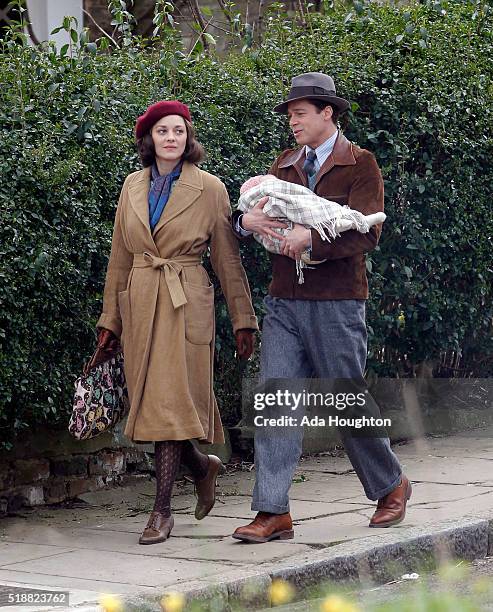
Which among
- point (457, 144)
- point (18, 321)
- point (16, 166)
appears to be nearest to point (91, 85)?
point (16, 166)

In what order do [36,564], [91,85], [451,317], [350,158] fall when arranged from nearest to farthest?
[36,564] → [350,158] → [91,85] → [451,317]

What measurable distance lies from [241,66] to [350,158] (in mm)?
2229

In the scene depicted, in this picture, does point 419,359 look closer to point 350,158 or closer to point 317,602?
point 350,158

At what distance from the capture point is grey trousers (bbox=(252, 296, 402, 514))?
584cm

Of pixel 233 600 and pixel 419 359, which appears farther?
pixel 419 359

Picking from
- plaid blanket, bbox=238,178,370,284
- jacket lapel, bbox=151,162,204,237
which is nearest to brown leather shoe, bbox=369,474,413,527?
plaid blanket, bbox=238,178,370,284

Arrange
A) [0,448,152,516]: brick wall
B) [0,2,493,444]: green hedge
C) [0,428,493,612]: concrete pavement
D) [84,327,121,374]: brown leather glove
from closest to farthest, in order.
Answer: [0,428,493,612]: concrete pavement < [84,327,121,374]: brown leather glove < [0,2,493,444]: green hedge < [0,448,152,516]: brick wall

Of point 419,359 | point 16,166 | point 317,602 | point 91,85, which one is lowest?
point 317,602

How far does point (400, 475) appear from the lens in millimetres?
6070

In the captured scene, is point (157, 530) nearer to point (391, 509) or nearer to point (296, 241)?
point (391, 509)

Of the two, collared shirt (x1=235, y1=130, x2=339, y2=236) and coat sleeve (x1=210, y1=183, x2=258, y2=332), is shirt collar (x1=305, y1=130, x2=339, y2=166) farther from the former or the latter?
coat sleeve (x1=210, y1=183, x2=258, y2=332)

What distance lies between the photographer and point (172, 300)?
5902 millimetres

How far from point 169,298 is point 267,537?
116 centimetres

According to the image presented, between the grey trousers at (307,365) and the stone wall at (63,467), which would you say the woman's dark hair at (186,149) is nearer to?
the grey trousers at (307,365)
